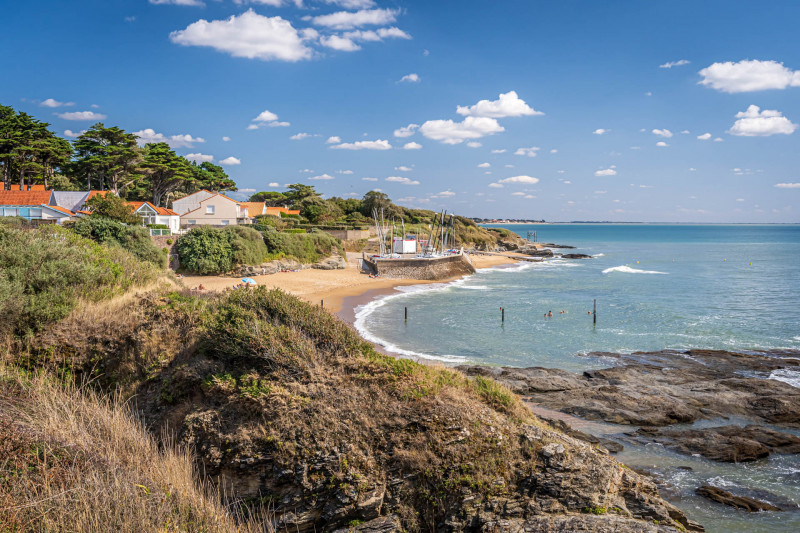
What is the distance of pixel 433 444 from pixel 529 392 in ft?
37.5

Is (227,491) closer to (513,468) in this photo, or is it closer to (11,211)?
(513,468)

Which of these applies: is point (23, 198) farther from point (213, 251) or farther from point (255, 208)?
point (255, 208)

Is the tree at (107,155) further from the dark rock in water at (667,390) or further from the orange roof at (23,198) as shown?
the dark rock in water at (667,390)

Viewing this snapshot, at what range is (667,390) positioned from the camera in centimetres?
1814

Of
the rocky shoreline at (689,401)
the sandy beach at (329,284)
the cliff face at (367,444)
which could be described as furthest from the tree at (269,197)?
the cliff face at (367,444)

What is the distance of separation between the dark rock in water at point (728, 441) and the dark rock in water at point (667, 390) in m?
0.94

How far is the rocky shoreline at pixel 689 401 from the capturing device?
44.8ft

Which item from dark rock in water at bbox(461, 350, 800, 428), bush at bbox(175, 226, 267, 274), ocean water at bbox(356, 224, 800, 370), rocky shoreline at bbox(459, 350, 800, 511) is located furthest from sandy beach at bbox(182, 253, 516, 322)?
rocky shoreline at bbox(459, 350, 800, 511)

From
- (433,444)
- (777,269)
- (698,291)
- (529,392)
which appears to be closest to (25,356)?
(433,444)

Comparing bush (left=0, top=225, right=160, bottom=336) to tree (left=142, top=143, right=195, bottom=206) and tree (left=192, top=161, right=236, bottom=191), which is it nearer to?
tree (left=142, top=143, right=195, bottom=206)

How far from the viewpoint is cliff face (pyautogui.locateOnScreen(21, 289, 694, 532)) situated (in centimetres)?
702

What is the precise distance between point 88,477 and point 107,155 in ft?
209

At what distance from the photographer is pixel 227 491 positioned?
23.6ft

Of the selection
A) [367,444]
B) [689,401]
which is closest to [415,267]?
[689,401]
